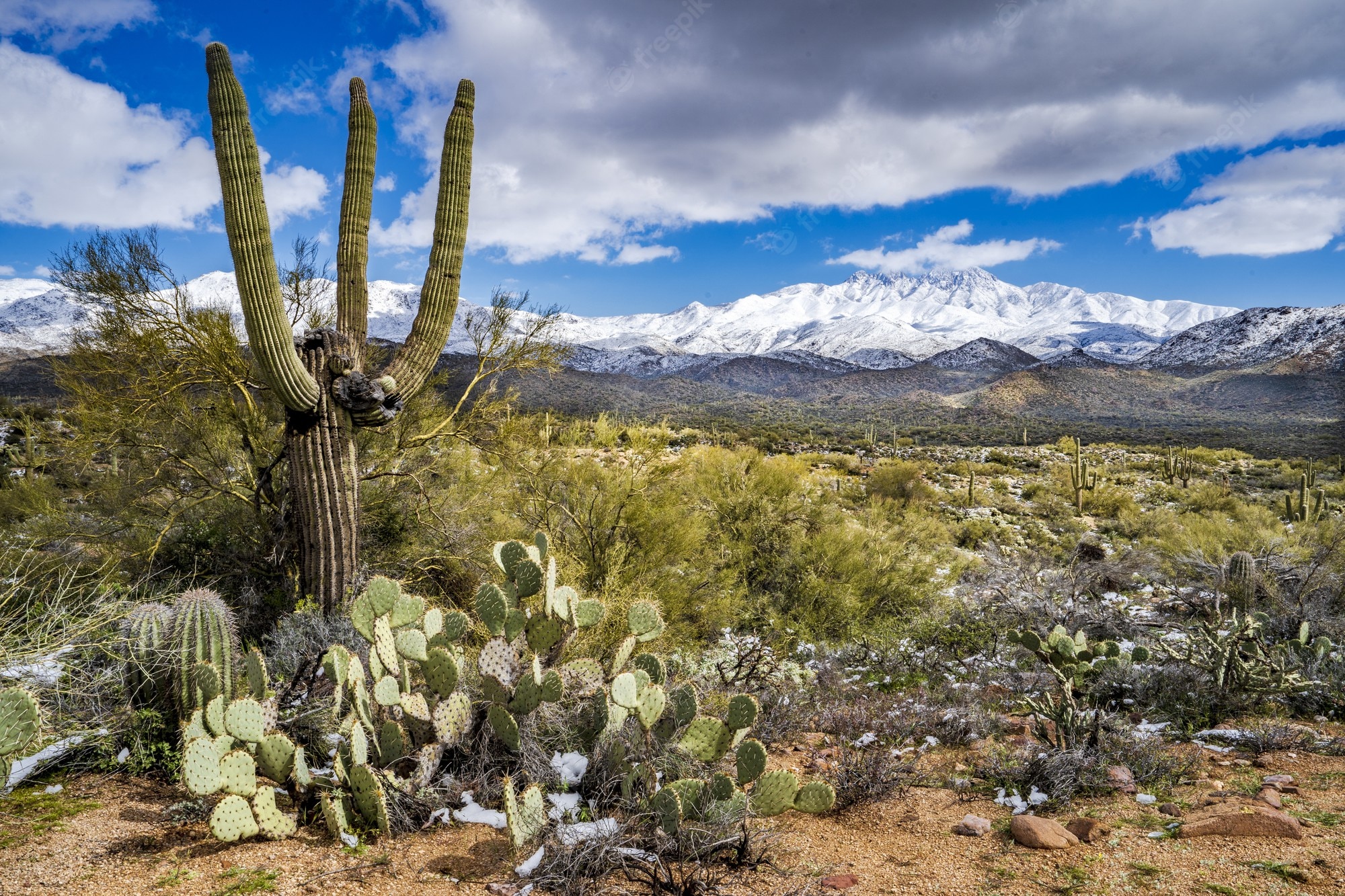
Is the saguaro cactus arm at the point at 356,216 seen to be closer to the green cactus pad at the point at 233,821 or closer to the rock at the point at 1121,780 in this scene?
the green cactus pad at the point at 233,821

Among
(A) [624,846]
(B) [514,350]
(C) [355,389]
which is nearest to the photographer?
(A) [624,846]

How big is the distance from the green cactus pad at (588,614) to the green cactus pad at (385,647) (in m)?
1.09

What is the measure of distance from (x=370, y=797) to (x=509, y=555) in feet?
5.41

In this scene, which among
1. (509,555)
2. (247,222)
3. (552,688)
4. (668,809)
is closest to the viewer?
(668,809)

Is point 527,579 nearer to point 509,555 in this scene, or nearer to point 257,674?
point 509,555

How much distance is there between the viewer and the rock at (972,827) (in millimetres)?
3611

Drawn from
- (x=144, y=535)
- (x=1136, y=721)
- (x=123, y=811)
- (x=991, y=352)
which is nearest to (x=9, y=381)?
(x=144, y=535)

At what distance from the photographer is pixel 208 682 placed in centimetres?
400

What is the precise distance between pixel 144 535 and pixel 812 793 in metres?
7.39

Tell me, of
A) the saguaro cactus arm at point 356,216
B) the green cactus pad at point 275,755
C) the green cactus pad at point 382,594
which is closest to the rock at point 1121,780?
the green cactus pad at point 382,594

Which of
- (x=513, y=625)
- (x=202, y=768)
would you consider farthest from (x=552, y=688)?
(x=202, y=768)

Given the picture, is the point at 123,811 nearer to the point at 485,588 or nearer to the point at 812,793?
the point at 485,588

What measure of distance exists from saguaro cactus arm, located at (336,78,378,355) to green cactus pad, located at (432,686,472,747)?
4111mm

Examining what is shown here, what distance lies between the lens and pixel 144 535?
7215 mm
